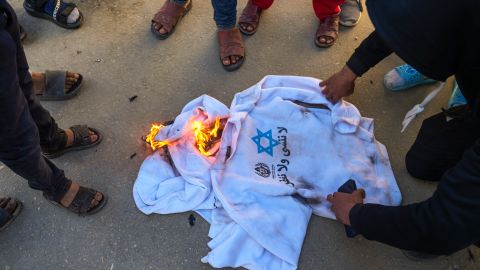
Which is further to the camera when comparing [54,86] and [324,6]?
[324,6]

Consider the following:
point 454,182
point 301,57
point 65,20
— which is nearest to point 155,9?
point 65,20

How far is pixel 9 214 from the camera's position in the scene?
191 centimetres

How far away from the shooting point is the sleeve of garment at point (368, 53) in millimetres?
1892

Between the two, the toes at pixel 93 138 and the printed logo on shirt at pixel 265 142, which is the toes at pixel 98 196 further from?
the printed logo on shirt at pixel 265 142

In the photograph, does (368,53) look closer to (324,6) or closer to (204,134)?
(324,6)

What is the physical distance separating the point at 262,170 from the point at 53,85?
1.40m

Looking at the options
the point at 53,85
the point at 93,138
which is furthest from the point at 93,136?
the point at 53,85

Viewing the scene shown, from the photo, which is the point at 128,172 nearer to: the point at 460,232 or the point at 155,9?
the point at 155,9

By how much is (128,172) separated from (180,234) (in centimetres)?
48

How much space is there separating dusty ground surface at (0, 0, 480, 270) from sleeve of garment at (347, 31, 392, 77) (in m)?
0.38

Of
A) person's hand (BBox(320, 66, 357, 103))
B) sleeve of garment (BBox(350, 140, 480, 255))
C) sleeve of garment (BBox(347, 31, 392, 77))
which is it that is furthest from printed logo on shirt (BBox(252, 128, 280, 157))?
sleeve of garment (BBox(350, 140, 480, 255))

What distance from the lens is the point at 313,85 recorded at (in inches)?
87.9

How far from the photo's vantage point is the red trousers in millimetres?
2498

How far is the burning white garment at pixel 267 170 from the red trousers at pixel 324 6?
62cm
